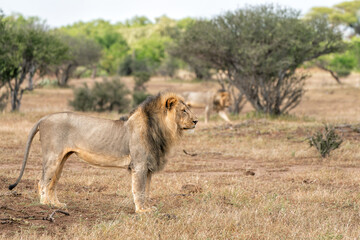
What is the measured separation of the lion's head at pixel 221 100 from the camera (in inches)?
773

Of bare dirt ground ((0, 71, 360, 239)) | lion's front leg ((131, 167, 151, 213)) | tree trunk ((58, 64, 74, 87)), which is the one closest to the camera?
bare dirt ground ((0, 71, 360, 239))

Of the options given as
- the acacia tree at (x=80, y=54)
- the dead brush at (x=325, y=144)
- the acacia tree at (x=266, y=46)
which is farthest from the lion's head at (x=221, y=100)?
the acacia tree at (x=80, y=54)

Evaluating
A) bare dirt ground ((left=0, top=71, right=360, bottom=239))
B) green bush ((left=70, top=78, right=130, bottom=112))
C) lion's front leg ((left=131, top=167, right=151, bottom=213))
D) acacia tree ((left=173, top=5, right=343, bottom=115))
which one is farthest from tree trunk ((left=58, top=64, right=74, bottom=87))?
lion's front leg ((left=131, top=167, right=151, bottom=213))

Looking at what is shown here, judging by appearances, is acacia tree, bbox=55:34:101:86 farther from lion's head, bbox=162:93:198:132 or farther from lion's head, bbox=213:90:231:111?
lion's head, bbox=162:93:198:132

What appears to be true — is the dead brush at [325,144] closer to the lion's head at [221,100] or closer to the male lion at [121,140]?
the male lion at [121,140]

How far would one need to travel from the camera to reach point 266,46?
19516mm

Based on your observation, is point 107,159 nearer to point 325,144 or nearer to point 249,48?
point 325,144

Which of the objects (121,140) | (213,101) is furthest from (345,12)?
(121,140)

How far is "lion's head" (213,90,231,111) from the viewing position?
64.4 ft

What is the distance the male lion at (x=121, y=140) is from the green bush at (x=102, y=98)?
61.9 feet

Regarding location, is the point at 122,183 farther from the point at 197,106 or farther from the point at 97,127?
the point at 197,106

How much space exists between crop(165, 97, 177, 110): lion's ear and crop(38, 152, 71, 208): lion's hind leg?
55.8 inches

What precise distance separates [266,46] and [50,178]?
14.4 metres

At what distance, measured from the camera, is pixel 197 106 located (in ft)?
66.3
